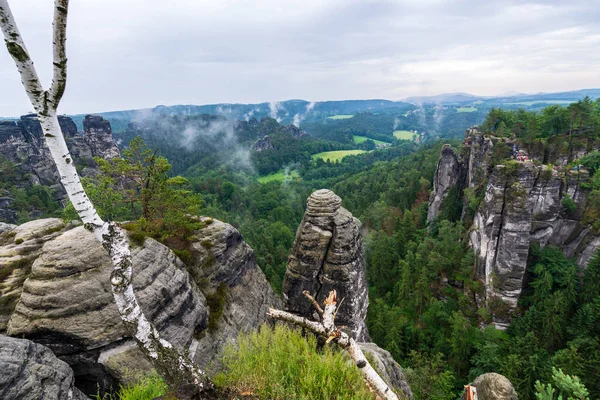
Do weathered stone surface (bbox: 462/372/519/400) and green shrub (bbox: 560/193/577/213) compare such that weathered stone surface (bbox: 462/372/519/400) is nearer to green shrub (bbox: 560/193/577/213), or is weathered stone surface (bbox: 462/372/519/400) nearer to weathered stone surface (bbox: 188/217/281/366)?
weathered stone surface (bbox: 188/217/281/366)

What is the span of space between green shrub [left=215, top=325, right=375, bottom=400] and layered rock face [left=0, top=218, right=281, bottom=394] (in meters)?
4.83

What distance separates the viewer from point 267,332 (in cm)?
859

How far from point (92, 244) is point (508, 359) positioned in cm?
3276

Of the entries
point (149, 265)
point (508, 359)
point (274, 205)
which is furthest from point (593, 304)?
point (274, 205)

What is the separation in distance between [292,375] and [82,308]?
7.69 meters

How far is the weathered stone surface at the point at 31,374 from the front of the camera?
707 cm

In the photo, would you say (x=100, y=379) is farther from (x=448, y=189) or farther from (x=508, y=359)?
(x=448, y=189)

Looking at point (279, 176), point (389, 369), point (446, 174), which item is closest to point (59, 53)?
point (389, 369)

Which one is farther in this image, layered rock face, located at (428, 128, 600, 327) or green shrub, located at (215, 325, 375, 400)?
layered rock face, located at (428, 128, 600, 327)

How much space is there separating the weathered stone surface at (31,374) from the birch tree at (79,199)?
3301 mm

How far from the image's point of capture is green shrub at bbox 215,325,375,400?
21.8 ft

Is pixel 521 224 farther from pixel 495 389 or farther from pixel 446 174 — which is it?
pixel 446 174

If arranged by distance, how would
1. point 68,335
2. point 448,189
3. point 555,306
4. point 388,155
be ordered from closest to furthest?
point 68,335 → point 555,306 → point 448,189 → point 388,155

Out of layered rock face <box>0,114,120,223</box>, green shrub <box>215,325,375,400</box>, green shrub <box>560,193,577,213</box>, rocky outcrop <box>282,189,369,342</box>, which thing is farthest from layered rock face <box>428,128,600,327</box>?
layered rock face <box>0,114,120,223</box>
